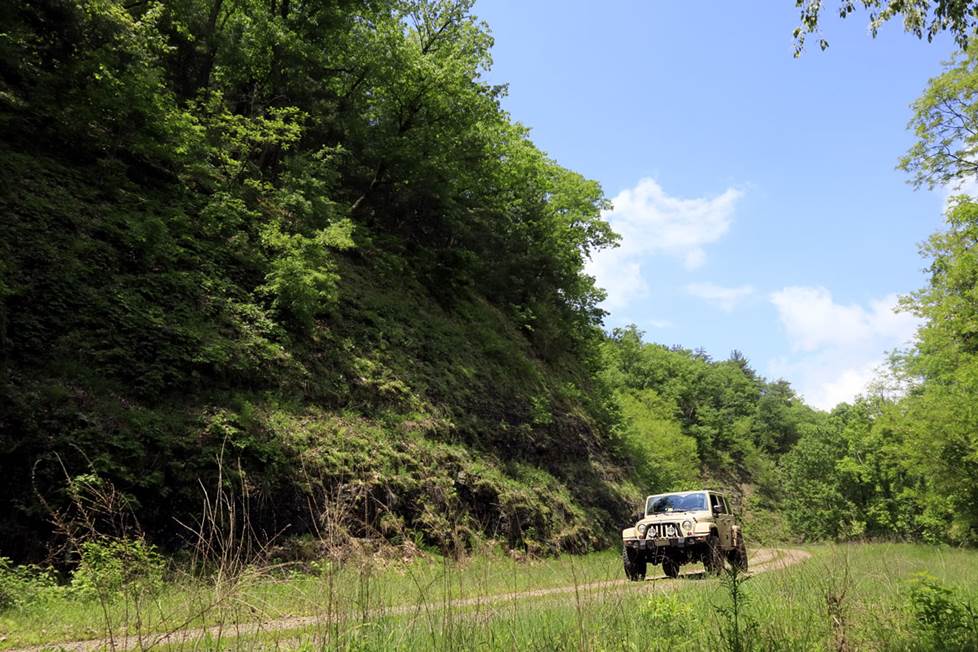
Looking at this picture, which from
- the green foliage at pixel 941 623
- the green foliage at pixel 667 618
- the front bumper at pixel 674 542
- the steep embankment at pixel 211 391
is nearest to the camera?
the green foliage at pixel 941 623

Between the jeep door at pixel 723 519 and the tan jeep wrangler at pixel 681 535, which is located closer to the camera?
the tan jeep wrangler at pixel 681 535

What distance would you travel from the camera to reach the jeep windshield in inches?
540

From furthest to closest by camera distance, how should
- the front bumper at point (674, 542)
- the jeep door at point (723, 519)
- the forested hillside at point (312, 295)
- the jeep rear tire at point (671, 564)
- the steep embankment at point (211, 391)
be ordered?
Answer: the jeep door at point (723, 519) < the jeep rear tire at point (671, 564) < the front bumper at point (674, 542) < the forested hillside at point (312, 295) < the steep embankment at point (211, 391)

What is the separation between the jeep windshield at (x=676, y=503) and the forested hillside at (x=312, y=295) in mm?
3236

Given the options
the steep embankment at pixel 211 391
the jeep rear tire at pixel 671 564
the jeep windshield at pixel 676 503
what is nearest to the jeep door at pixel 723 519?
the jeep windshield at pixel 676 503

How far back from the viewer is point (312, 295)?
16203 mm

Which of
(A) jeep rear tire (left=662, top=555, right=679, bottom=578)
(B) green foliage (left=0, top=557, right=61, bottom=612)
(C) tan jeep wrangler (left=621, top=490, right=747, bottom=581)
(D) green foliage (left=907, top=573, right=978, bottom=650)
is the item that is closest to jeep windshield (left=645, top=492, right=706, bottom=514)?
(C) tan jeep wrangler (left=621, top=490, right=747, bottom=581)

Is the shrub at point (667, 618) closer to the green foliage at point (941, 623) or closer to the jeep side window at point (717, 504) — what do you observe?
the green foliage at point (941, 623)

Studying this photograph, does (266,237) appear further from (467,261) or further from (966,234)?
(966,234)

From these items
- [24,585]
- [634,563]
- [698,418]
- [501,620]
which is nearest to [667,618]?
[501,620]

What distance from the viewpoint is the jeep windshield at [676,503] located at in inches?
540

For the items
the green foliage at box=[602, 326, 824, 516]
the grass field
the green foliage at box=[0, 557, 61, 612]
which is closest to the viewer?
the grass field

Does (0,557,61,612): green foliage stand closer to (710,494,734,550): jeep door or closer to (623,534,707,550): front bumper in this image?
(623,534,707,550): front bumper

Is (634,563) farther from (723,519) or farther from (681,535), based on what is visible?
(723,519)
